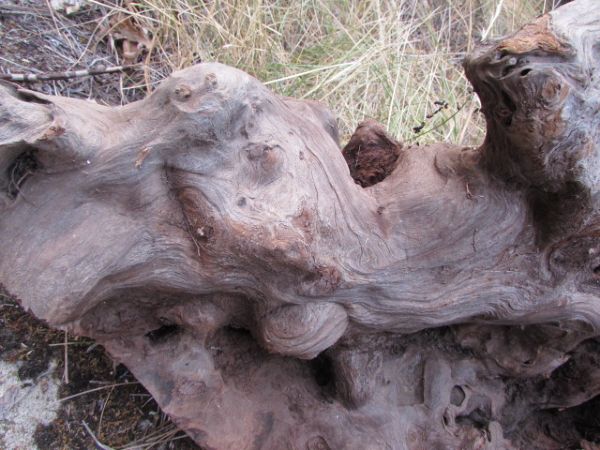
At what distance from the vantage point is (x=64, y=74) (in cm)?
210

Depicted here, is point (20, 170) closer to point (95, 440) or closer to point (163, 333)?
point (163, 333)

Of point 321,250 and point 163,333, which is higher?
point 321,250

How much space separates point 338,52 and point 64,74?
159 centimetres

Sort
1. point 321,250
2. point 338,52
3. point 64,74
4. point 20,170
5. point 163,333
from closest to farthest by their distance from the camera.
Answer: point 20,170 → point 321,250 → point 163,333 → point 64,74 → point 338,52

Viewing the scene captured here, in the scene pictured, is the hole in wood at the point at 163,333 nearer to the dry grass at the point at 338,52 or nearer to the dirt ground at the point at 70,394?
the dirt ground at the point at 70,394

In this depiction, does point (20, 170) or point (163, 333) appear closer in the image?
point (20, 170)

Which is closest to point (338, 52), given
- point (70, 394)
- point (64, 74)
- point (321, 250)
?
point (64, 74)

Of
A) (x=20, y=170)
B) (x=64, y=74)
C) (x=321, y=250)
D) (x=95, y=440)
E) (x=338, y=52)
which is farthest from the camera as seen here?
(x=338, y=52)

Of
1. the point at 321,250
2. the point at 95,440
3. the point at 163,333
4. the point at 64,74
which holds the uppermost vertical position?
the point at 321,250

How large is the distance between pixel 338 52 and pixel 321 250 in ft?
6.92

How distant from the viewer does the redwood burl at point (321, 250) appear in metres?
1.19

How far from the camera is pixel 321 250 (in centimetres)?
133

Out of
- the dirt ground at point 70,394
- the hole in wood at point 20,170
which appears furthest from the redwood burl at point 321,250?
the dirt ground at point 70,394

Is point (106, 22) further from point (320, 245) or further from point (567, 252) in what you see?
point (567, 252)
